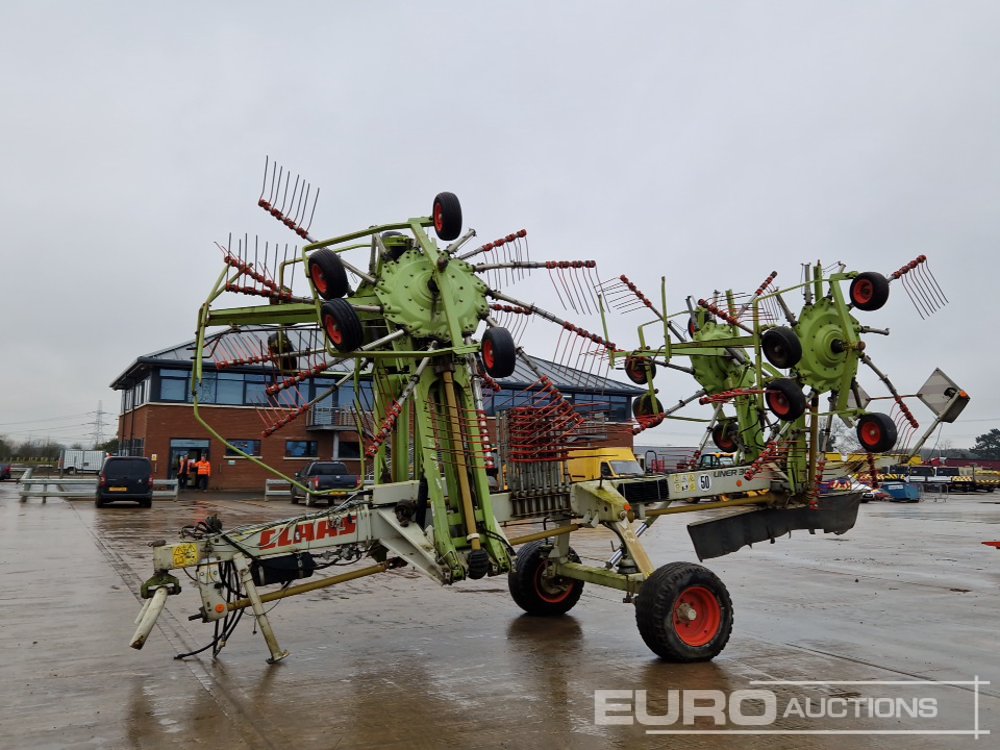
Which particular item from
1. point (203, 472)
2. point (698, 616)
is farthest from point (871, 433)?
point (203, 472)

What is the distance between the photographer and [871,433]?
919 centimetres

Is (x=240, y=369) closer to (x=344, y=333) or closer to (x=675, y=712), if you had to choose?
(x=344, y=333)

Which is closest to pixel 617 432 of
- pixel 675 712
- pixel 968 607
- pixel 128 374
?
pixel 675 712

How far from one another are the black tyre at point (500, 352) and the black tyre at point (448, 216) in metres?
1.00

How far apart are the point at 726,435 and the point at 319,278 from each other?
6.05 meters

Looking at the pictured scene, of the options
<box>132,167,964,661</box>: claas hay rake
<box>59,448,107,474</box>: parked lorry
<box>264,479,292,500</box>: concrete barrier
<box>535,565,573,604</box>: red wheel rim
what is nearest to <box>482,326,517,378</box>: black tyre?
<box>132,167,964,661</box>: claas hay rake

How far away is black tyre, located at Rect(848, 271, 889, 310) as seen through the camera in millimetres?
9172

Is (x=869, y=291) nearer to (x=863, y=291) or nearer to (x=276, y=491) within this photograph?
(x=863, y=291)

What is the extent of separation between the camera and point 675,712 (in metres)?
5.81

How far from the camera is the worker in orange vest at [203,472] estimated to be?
4016 cm

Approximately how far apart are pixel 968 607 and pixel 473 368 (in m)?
6.91

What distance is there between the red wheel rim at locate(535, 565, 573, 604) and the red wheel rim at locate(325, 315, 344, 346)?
4051mm

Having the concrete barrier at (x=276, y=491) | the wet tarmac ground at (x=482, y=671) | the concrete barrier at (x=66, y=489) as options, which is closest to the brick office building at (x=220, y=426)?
the concrete barrier at (x=276, y=491)

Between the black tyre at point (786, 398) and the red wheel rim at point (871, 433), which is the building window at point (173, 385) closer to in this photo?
the black tyre at point (786, 398)
